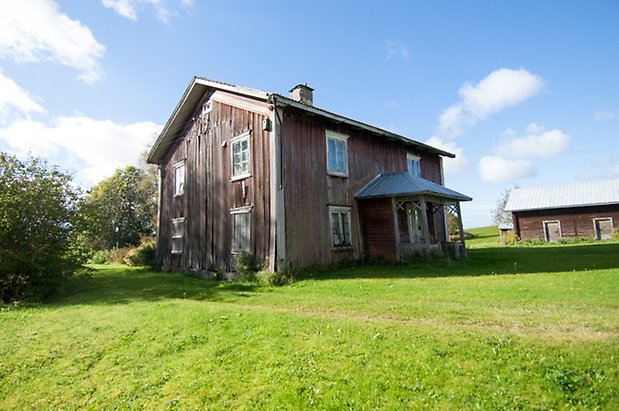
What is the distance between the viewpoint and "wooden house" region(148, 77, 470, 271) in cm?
1341

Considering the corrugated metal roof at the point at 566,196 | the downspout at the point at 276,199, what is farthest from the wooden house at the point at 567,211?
the downspout at the point at 276,199

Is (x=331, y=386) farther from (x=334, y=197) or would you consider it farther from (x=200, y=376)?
(x=334, y=197)

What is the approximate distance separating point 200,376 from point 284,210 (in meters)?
8.11

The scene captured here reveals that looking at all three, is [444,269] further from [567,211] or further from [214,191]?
[567,211]

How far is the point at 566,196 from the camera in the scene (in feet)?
103

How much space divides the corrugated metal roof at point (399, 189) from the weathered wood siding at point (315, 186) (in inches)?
17.7

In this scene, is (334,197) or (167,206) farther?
(167,206)

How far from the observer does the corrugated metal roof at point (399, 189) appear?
1491cm

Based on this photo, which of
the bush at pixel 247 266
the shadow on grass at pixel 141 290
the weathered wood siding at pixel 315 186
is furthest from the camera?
the weathered wood siding at pixel 315 186

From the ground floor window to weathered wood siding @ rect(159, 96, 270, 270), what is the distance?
1170 inches

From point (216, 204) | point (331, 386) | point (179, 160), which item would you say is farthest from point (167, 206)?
point (331, 386)

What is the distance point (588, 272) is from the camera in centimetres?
A: 1112

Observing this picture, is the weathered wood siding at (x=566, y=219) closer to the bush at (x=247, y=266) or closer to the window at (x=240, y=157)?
the window at (x=240, y=157)

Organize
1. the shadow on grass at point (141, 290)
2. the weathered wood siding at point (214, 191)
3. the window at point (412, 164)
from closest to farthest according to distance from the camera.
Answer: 1. the shadow on grass at point (141, 290)
2. the weathered wood siding at point (214, 191)
3. the window at point (412, 164)
